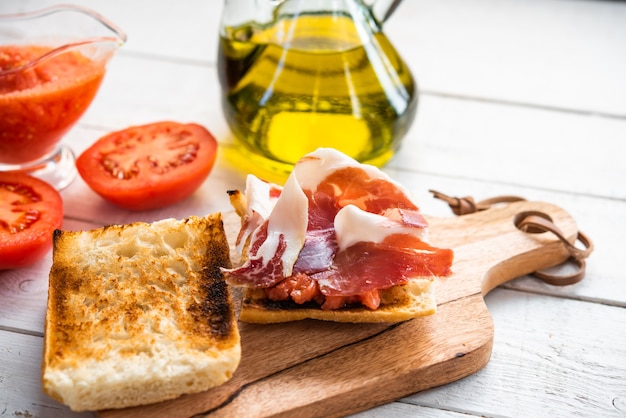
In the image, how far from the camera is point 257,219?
2.16 m

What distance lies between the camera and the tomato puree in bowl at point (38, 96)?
2475mm

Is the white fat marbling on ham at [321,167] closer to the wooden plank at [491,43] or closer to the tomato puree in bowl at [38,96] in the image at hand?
the tomato puree in bowl at [38,96]

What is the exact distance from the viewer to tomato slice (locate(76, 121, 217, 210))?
8.32ft

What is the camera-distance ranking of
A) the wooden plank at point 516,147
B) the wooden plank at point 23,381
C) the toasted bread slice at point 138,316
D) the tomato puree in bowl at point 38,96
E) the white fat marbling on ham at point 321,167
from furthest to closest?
the wooden plank at point 516,147 < the tomato puree in bowl at point 38,96 < the white fat marbling on ham at point 321,167 < the wooden plank at point 23,381 < the toasted bread slice at point 138,316

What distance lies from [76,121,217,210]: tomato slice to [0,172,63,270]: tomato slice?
17 centimetres

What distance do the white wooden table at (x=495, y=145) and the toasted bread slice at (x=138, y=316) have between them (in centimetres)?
19

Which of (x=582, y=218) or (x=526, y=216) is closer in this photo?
(x=526, y=216)

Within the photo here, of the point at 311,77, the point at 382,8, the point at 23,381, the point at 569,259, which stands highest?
the point at 382,8

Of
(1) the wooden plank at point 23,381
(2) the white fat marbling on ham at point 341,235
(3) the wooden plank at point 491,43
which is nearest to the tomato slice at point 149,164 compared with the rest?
(2) the white fat marbling on ham at point 341,235

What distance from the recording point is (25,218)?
7.74ft

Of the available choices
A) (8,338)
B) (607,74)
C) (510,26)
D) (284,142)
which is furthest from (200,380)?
(510,26)

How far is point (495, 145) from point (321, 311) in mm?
1348

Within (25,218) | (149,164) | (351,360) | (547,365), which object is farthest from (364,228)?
(25,218)

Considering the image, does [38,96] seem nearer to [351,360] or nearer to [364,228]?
[364,228]
